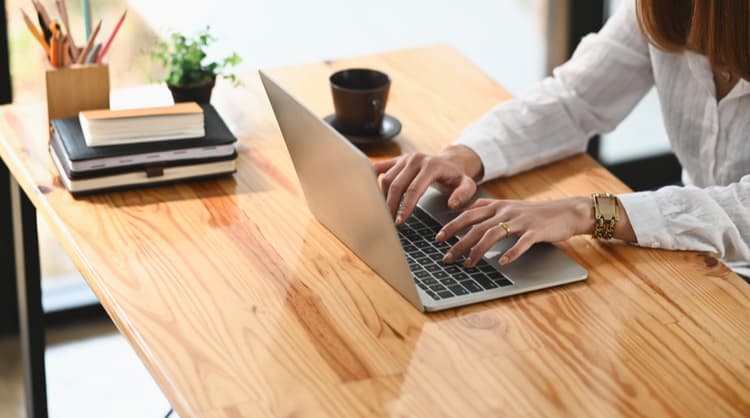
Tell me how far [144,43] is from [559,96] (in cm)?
112

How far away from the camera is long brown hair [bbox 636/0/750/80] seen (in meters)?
1.69

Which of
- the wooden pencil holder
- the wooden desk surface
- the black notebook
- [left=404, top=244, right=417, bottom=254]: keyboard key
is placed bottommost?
the wooden desk surface

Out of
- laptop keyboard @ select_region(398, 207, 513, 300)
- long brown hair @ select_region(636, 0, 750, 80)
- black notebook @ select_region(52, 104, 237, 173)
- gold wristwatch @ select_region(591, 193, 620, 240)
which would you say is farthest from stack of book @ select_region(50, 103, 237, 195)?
long brown hair @ select_region(636, 0, 750, 80)

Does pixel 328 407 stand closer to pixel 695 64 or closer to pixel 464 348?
pixel 464 348

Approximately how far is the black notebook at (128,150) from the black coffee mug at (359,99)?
0.21 m

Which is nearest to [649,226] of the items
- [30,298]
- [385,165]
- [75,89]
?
[385,165]

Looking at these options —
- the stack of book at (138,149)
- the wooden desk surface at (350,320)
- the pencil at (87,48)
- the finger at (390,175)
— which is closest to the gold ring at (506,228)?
the wooden desk surface at (350,320)

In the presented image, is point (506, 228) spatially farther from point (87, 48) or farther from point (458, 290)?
point (87, 48)

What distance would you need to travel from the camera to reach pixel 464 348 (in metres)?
1.32

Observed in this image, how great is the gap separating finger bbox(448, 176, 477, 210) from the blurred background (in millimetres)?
921

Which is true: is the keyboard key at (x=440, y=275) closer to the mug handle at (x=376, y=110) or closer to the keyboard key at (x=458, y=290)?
the keyboard key at (x=458, y=290)

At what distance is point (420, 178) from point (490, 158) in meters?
0.17

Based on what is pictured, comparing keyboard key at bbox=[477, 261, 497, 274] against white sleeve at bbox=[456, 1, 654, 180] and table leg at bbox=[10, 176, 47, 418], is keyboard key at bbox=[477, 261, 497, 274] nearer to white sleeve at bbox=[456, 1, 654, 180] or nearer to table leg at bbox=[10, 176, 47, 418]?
white sleeve at bbox=[456, 1, 654, 180]

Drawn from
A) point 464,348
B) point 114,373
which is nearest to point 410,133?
point 464,348
